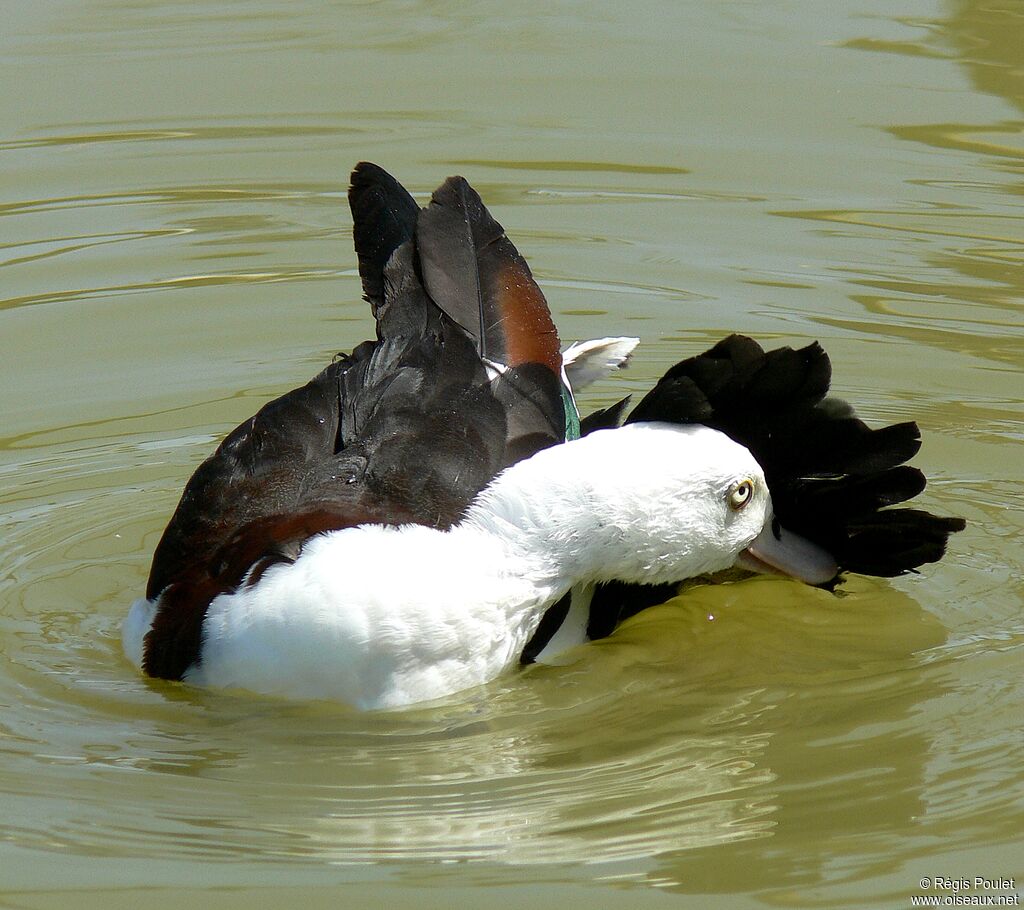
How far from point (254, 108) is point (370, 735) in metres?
5.24

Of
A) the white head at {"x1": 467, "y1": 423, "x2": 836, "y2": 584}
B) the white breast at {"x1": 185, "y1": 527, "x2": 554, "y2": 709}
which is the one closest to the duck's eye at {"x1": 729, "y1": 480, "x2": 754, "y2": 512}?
the white head at {"x1": 467, "y1": 423, "x2": 836, "y2": 584}

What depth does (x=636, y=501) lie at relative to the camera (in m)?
4.53

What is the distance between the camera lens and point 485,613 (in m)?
4.36

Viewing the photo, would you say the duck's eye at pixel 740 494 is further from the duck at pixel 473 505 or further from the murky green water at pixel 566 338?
the murky green water at pixel 566 338

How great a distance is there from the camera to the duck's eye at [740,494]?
465 centimetres

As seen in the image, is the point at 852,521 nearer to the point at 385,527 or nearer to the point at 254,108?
the point at 385,527

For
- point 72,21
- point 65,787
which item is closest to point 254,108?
point 72,21

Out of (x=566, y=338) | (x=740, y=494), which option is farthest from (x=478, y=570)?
(x=566, y=338)

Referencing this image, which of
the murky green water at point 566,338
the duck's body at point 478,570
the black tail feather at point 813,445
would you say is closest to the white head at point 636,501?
the duck's body at point 478,570

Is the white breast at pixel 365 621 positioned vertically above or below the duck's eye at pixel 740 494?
below

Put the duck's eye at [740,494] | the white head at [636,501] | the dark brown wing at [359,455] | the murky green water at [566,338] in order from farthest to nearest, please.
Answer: the duck's eye at [740,494], the white head at [636,501], the dark brown wing at [359,455], the murky green water at [566,338]

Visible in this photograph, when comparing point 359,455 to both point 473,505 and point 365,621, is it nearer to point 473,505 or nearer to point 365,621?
point 473,505

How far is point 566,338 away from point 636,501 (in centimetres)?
261

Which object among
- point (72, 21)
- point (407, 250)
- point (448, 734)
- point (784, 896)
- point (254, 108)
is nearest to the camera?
point (784, 896)
